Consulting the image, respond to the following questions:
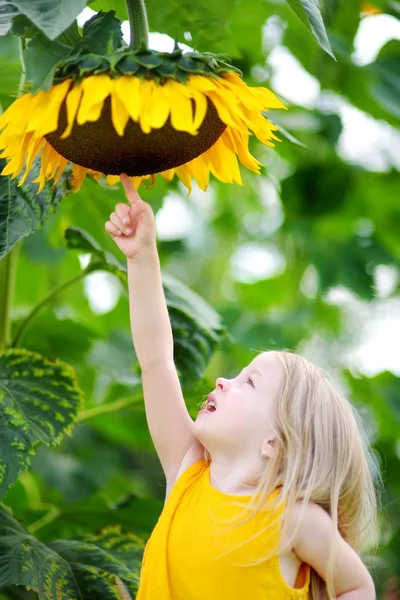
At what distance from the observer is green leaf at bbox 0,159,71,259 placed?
992mm

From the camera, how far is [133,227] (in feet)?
3.15

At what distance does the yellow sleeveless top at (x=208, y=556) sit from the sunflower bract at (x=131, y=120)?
1.03 ft

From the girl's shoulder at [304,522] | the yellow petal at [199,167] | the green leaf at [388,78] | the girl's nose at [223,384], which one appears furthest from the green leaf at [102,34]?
the green leaf at [388,78]

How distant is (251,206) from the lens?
8.91ft

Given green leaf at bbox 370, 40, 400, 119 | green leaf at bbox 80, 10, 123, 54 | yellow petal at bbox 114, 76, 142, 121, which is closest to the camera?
yellow petal at bbox 114, 76, 142, 121

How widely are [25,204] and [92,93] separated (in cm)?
29

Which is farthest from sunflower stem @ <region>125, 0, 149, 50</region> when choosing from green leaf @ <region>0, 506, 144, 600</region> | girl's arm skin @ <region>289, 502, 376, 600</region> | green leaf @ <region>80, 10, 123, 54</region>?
green leaf @ <region>0, 506, 144, 600</region>

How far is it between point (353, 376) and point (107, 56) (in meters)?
1.45

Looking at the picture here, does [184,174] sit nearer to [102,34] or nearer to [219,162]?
[219,162]

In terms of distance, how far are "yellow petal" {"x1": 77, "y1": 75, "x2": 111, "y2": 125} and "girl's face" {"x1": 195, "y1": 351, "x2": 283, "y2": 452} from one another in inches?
13.0

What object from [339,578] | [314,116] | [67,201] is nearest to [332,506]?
[339,578]

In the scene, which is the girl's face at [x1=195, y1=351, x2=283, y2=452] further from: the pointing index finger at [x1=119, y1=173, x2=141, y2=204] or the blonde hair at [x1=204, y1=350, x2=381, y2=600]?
the pointing index finger at [x1=119, y1=173, x2=141, y2=204]

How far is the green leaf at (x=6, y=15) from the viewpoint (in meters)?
0.80

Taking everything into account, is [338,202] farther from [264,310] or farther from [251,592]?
[251,592]
